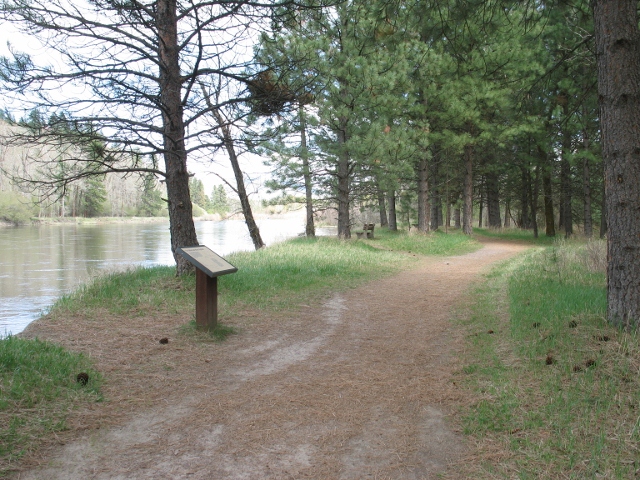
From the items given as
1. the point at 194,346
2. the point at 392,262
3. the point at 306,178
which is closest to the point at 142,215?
the point at 306,178

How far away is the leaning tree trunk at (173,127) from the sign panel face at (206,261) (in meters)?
1.89

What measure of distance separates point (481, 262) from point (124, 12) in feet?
32.9

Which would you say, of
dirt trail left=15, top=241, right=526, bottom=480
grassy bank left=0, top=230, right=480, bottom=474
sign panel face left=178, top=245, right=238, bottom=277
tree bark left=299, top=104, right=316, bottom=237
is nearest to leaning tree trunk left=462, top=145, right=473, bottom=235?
grassy bank left=0, top=230, right=480, bottom=474

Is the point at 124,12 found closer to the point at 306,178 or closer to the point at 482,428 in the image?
the point at 482,428

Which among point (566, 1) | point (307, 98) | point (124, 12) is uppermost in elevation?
point (124, 12)

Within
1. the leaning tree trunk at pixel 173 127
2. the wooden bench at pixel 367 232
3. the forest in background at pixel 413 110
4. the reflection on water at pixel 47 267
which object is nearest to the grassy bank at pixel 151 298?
the leaning tree trunk at pixel 173 127

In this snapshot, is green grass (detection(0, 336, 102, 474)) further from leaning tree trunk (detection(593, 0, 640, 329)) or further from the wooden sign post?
leaning tree trunk (detection(593, 0, 640, 329))

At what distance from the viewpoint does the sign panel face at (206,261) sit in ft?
15.8

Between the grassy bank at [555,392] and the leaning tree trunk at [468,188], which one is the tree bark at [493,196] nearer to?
the leaning tree trunk at [468,188]

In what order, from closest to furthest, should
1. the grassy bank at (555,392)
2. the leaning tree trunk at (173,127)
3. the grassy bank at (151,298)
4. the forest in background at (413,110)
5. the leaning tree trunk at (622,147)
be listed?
the grassy bank at (555,392) < the grassy bank at (151,298) < the leaning tree trunk at (622,147) < the leaning tree trunk at (173,127) < the forest in background at (413,110)

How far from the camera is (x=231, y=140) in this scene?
6.63 meters

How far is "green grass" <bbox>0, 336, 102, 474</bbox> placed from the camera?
2.64 meters

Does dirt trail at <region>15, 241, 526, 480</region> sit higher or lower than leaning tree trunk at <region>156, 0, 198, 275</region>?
lower

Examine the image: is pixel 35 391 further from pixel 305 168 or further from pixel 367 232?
pixel 367 232
